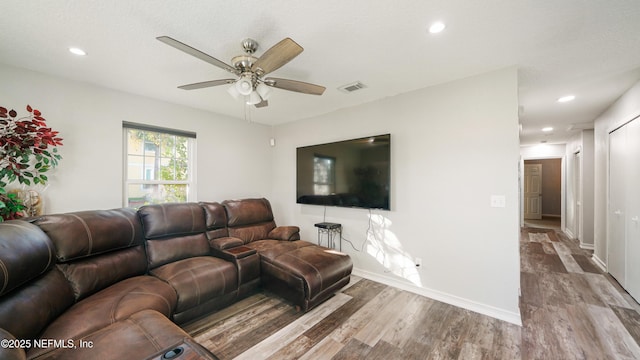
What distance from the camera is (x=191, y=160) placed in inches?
147

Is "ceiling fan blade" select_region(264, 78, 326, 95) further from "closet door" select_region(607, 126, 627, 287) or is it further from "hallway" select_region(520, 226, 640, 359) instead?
"closet door" select_region(607, 126, 627, 287)

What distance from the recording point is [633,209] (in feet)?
8.94

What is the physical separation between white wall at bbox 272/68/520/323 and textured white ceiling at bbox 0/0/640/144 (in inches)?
13.3

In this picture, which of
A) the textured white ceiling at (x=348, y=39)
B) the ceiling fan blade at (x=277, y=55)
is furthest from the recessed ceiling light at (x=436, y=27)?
the ceiling fan blade at (x=277, y=55)

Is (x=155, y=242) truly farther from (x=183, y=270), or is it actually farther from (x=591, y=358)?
(x=591, y=358)

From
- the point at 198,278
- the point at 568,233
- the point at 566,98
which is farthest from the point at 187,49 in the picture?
the point at 568,233

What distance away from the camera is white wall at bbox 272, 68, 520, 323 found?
7.93ft

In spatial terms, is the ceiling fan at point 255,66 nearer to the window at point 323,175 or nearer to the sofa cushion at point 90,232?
the sofa cushion at point 90,232

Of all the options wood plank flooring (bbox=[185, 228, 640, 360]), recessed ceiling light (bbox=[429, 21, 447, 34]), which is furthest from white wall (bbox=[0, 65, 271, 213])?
recessed ceiling light (bbox=[429, 21, 447, 34])

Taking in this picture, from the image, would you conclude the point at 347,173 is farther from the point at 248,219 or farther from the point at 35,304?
the point at 35,304

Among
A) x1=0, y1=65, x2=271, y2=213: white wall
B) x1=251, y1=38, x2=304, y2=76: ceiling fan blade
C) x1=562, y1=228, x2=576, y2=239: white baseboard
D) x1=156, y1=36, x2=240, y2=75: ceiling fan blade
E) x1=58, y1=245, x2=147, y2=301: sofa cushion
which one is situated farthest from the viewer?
x1=562, y1=228, x2=576, y2=239: white baseboard

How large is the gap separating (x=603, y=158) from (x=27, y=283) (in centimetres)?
652

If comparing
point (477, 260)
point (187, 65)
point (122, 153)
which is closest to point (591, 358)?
point (477, 260)

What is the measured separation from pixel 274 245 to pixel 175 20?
97.6 inches
